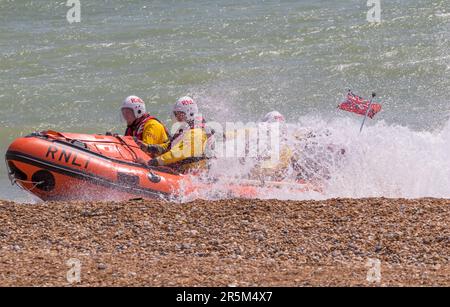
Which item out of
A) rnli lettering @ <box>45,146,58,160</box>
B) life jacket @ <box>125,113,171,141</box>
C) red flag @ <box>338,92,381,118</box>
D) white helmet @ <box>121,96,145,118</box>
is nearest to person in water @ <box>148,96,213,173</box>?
life jacket @ <box>125,113,171,141</box>

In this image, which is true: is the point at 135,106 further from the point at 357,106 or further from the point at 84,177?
the point at 357,106

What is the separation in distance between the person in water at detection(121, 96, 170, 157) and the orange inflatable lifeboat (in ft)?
1.85

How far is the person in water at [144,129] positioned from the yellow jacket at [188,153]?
0.88 feet

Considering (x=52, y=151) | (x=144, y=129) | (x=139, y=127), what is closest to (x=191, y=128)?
(x=144, y=129)

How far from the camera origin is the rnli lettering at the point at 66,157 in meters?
11.9

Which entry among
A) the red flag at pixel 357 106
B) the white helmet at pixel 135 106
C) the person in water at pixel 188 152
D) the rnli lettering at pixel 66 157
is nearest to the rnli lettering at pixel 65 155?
the rnli lettering at pixel 66 157

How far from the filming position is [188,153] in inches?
488

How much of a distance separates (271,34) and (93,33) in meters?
4.87

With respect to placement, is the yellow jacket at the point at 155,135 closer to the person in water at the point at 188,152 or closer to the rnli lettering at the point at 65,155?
the person in water at the point at 188,152

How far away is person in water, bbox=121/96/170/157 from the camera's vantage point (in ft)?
41.6

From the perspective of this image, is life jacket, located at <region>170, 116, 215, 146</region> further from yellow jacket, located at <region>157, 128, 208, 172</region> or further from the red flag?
the red flag

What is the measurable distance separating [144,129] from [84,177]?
52.1 inches

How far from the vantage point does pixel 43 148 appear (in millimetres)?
11914

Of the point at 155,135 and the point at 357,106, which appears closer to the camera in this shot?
the point at 155,135
